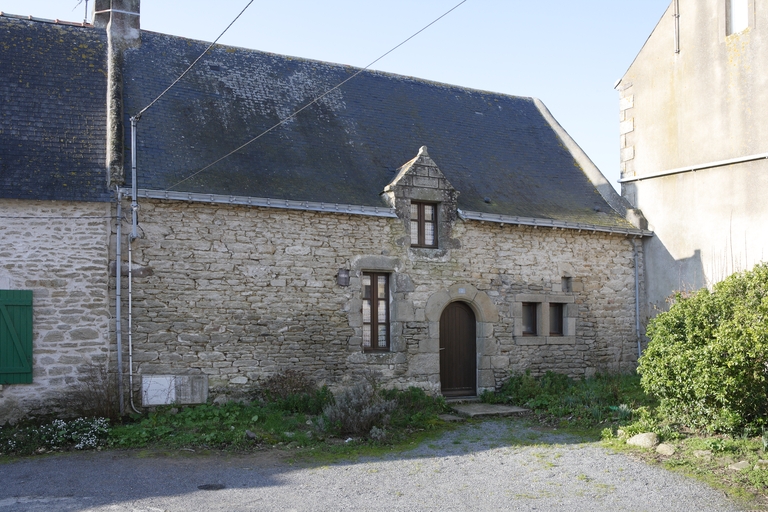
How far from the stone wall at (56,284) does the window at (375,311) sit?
4079 millimetres

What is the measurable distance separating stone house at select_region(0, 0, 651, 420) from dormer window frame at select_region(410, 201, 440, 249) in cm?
3

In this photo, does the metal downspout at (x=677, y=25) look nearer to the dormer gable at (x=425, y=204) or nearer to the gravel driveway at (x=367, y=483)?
the dormer gable at (x=425, y=204)

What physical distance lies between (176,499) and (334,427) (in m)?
2.89

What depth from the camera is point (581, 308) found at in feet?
45.6

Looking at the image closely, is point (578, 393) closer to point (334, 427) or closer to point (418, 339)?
point (418, 339)

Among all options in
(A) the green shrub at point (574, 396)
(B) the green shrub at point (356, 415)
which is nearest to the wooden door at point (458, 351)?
(A) the green shrub at point (574, 396)

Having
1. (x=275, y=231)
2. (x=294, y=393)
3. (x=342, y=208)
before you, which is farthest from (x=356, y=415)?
(x=342, y=208)

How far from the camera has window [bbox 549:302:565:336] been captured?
45.3ft

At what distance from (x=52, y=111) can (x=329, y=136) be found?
469 centimetres

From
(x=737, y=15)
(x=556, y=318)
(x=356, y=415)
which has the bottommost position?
(x=356, y=415)

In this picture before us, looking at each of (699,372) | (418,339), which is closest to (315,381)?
(418,339)

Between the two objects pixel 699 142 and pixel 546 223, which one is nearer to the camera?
pixel 546 223

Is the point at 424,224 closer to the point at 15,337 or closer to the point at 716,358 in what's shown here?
the point at 716,358

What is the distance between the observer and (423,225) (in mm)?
12609
